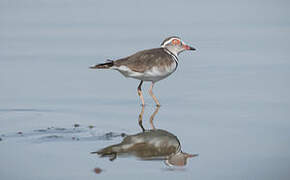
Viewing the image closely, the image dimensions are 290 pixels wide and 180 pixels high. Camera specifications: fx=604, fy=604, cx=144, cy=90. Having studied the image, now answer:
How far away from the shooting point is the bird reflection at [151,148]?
7.19 metres

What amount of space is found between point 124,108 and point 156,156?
8.37ft

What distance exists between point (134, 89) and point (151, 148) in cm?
361

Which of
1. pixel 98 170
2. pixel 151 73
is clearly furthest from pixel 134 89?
pixel 98 170

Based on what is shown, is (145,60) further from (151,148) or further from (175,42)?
(151,148)

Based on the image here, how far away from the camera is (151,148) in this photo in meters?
7.54

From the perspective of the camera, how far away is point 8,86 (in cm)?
1078

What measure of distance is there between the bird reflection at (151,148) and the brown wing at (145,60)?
1.82 m

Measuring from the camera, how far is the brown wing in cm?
982

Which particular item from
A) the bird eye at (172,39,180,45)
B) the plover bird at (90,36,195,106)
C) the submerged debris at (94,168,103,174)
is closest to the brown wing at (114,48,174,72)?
the plover bird at (90,36,195,106)

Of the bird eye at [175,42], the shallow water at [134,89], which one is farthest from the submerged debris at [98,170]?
the bird eye at [175,42]

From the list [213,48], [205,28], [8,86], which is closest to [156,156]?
[8,86]

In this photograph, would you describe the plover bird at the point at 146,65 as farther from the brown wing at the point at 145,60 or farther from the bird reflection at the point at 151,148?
the bird reflection at the point at 151,148

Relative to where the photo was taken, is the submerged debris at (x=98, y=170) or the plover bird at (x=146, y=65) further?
the plover bird at (x=146, y=65)

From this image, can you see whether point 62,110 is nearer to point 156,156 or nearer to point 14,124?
point 14,124
